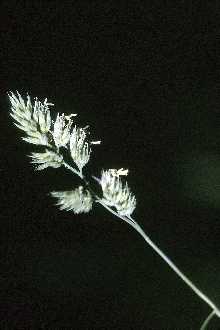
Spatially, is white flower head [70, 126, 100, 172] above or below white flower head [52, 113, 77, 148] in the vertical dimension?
below

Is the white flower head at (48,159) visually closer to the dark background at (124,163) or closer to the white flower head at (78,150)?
the white flower head at (78,150)

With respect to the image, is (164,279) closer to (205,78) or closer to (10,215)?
(10,215)

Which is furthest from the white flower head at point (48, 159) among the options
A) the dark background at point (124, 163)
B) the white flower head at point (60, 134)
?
the dark background at point (124, 163)

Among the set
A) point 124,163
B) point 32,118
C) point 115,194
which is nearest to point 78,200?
point 115,194

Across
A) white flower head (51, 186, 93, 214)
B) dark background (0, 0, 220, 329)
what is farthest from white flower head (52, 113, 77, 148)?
dark background (0, 0, 220, 329)

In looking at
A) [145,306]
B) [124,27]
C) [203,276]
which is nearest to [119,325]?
[145,306]

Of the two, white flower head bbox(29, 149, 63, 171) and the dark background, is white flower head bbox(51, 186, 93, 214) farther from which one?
the dark background
